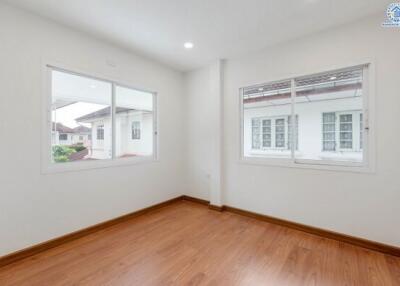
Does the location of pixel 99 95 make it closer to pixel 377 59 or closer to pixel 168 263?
pixel 168 263

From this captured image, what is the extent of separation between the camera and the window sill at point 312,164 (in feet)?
7.88

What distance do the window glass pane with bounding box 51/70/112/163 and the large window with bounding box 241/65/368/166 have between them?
2.25 meters

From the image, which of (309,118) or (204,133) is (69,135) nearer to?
(204,133)

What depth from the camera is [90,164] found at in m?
2.74

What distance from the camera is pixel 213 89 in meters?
3.64

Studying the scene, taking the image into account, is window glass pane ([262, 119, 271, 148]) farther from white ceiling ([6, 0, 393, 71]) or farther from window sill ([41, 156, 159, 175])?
window sill ([41, 156, 159, 175])

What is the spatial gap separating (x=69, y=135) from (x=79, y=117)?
0.91ft

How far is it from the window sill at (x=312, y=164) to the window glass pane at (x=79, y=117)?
2284 millimetres

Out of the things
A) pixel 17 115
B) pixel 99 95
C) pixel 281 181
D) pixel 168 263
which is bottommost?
pixel 168 263

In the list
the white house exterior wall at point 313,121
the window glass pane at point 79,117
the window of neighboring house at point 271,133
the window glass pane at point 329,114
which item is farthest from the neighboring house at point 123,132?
the window glass pane at point 329,114

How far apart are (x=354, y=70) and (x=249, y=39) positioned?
1411mm

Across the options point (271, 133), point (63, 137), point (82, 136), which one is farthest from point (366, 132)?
point (63, 137)

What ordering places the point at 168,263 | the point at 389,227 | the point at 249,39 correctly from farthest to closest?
1. the point at 249,39
2. the point at 389,227
3. the point at 168,263

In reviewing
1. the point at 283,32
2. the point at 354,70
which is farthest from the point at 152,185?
the point at 354,70
